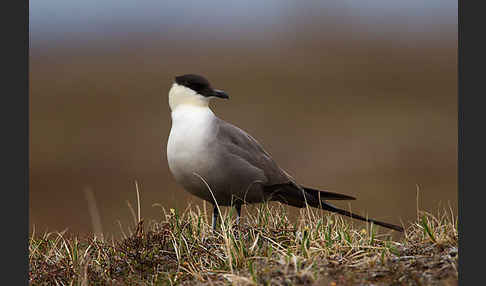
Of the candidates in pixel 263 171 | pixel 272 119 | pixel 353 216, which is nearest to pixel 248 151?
pixel 263 171

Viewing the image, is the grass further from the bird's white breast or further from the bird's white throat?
the bird's white throat

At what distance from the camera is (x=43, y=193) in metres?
14.6

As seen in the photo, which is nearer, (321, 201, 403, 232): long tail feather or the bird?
(321, 201, 403, 232): long tail feather

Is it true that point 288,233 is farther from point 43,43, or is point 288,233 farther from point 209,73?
point 43,43

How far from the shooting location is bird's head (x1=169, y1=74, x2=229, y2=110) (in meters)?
5.13

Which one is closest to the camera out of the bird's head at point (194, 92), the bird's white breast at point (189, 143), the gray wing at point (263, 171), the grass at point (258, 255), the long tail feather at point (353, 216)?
the grass at point (258, 255)

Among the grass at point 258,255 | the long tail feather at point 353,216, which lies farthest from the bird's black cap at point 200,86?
the long tail feather at point 353,216

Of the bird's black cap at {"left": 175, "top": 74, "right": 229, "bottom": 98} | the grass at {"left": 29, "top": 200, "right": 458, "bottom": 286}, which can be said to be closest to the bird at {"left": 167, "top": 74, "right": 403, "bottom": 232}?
the bird's black cap at {"left": 175, "top": 74, "right": 229, "bottom": 98}

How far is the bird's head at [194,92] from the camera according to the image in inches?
202

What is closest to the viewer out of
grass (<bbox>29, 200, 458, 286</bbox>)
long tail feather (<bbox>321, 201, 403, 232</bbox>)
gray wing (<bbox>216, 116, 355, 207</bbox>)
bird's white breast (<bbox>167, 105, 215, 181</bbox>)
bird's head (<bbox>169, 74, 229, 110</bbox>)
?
grass (<bbox>29, 200, 458, 286</bbox>)

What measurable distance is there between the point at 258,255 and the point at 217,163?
3.56ft

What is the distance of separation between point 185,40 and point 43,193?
16.0 m

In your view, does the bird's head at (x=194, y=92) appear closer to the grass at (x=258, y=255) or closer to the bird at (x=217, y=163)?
the bird at (x=217, y=163)

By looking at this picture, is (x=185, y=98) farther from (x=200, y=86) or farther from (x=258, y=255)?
(x=258, y=255)
